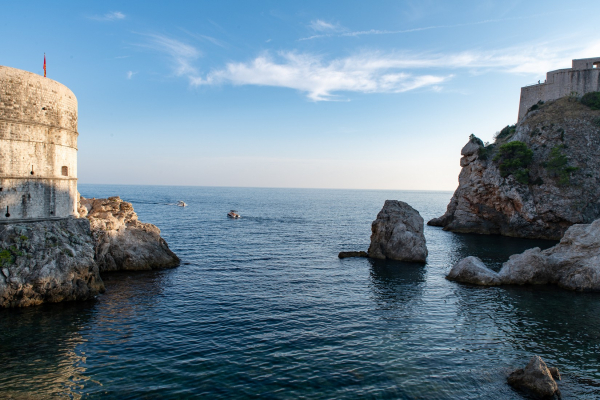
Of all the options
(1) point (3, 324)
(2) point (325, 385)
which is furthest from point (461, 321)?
(1) point (3, 324)

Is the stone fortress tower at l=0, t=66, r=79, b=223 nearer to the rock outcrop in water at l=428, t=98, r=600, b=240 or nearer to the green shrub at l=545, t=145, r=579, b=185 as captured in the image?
the rock outcrop in water at l=428, t=98, r=600, b=240

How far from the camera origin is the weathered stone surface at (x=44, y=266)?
79.8 ft

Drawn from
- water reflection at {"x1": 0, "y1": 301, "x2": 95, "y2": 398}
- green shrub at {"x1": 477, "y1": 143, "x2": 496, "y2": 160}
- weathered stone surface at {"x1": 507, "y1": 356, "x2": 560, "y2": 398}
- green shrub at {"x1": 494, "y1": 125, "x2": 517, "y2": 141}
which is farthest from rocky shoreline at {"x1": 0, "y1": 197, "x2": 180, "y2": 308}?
green shrub at {"x1": 494, "y1": 125, "x2": 517, "y2": 141}

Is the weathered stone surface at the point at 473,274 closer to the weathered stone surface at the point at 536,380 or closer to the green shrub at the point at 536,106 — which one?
the weathered stone surface at the point at 536,380

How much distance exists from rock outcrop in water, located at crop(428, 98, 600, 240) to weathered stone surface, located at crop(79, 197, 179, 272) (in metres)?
54.8

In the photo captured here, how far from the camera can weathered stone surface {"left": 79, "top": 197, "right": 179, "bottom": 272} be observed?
34.5 m

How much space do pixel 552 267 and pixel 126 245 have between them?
134ft

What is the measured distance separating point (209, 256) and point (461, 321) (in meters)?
29.2

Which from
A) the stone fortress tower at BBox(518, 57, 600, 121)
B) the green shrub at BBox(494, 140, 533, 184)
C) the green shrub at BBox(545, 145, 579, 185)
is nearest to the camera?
the green shrub at BBox(545, 145, 579, 185)

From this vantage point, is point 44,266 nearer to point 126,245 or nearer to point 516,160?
point 126,245

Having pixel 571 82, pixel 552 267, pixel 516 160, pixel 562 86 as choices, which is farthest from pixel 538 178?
pixel 552 267

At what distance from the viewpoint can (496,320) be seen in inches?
931

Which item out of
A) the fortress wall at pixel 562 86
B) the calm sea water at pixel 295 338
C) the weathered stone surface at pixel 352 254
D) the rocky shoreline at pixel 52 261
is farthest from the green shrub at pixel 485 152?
the rocky shoreline at pixel 52 261

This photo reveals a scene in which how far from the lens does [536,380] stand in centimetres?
1523
